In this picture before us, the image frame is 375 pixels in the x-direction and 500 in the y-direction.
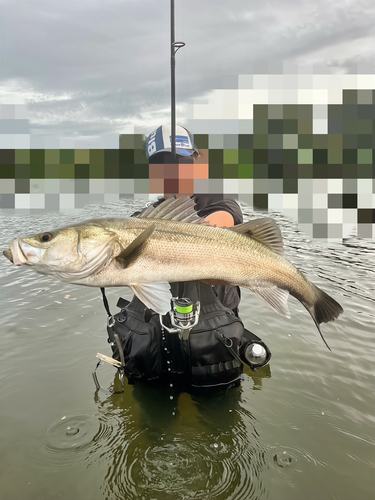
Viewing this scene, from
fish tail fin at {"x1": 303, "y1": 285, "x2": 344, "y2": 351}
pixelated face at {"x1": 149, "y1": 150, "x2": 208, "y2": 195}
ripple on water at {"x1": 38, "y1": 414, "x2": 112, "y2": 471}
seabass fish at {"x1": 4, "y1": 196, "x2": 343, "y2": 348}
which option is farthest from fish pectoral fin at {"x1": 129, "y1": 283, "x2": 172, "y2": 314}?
ripple on water at {"x1": 38, "y1": 414, "x2": 112, "y2": 471}

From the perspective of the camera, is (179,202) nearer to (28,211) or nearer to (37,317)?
(37,317)

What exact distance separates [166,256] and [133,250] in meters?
0.27

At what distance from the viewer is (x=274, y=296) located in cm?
292

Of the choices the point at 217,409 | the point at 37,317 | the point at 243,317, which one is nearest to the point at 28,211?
the point at 37,317

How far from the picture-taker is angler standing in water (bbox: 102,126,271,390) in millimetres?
3266

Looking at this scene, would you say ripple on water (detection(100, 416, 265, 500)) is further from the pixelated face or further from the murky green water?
the pixelated face

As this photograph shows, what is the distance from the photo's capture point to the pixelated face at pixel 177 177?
132 inches

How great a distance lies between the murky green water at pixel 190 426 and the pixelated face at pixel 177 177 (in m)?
2.16

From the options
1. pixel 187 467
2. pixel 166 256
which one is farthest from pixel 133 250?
pixel 187 467

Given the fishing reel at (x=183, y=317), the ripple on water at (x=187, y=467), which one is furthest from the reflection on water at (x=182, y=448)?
the fishing reel at (x=183, y=317)

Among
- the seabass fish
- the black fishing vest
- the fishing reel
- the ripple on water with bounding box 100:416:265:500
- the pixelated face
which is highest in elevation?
the pixelated face

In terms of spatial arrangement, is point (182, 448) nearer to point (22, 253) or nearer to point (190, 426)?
point (190, 426)

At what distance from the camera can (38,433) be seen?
3479mm

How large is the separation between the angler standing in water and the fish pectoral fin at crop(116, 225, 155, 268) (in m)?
0.80
